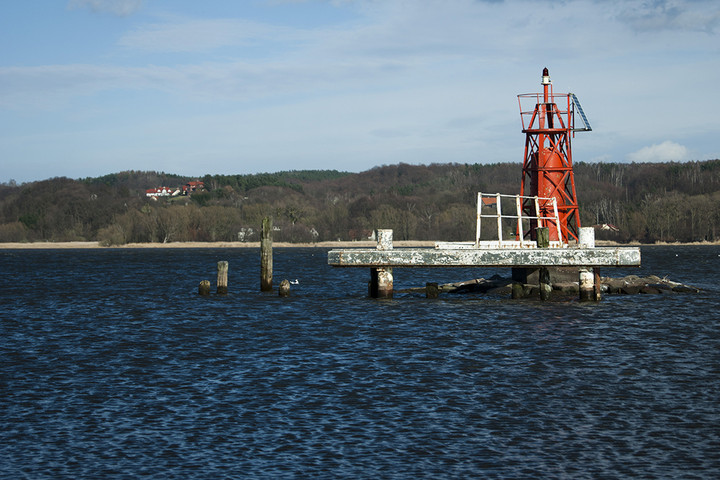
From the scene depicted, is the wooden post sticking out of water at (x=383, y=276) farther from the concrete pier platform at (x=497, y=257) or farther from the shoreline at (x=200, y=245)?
the shoreline at (x=200, y=245)

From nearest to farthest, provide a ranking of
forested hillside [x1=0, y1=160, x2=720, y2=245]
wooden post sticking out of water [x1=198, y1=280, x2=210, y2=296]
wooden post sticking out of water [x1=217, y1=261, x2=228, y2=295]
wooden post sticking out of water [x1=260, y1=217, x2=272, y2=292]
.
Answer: wooden post sticking out of water [x1=260, y1=217, x2=272, y2=292] → wooden post sticking out of water [x1=217, y1=261, x2=228, y2=295] → wooden post sticking out of water [x1=198, y1=280, x2=210, y2=296] → forested hillside [x1=0, y1=160, x2=720, y2=245]

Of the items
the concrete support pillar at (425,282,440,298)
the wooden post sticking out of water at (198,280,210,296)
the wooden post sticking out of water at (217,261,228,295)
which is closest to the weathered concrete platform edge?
the concrete support pillar at (425,282,440,298)

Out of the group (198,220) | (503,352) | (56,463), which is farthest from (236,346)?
(198,220)

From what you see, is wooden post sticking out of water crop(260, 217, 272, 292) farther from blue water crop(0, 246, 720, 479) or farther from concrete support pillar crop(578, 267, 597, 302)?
concrete support pillar crop(578, 267, 597, 302)

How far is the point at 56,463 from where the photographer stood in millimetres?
12234

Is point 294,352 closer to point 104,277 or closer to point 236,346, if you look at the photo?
point 236,346

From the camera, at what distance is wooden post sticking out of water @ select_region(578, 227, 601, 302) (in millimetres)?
31094

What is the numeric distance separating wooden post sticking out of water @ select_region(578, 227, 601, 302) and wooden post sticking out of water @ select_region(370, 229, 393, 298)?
7218mm

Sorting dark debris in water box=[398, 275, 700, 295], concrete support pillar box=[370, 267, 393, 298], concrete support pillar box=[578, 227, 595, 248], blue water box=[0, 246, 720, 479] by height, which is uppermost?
concrete support pillar box=[578, 227, 595, 248]

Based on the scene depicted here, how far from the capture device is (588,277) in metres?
31.3

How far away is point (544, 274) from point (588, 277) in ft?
5.97

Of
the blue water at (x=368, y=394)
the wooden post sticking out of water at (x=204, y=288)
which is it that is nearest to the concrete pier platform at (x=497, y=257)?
the blue water at (x=368, y=394)

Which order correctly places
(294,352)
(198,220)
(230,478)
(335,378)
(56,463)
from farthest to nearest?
(198,220)
(294,352)
(335,378)
(56,463)
(230,478)

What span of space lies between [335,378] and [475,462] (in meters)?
6.68
